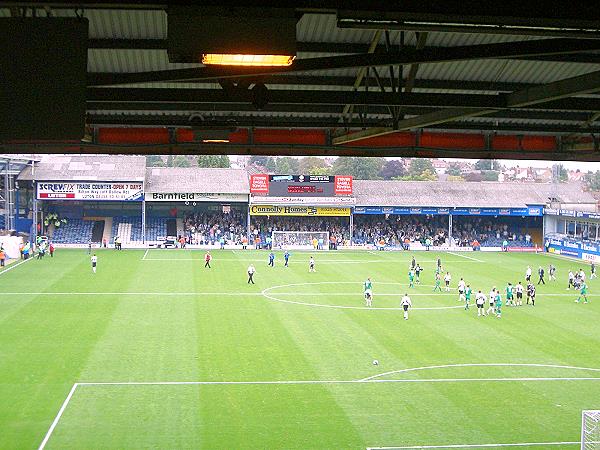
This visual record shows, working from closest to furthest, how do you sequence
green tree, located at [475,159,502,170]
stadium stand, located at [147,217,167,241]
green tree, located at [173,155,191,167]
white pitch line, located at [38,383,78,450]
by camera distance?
white pitch line, located at [38,383,78,450] < stadium stand, located at [147,217,167,241] < green tree, located at [173,155,191,167] < green tree, located at [475,159,502,170]

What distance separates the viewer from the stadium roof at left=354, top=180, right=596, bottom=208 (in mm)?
75019

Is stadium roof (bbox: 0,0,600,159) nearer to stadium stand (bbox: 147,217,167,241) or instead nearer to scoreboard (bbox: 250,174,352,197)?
scoreboard (bbox: 250,174,352,197)

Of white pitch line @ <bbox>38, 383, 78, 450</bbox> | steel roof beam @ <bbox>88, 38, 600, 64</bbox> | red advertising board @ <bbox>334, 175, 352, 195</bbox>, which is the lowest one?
white pitch line @ <bbox>38, 383, 78, 450</bbox>

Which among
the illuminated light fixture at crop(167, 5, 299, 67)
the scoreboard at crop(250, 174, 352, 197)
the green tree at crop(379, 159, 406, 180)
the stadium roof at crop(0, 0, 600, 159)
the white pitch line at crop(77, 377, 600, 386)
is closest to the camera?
the illuminated light fixture at crop(167, 5, 299, 67)

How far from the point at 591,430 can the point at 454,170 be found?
451 feet

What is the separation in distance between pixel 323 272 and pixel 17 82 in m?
45.4

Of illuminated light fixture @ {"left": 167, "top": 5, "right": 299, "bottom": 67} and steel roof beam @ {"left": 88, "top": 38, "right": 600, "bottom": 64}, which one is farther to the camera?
steel roof beam @ {"left": 88, "top": 38, "right": 600, "bottom": 64}

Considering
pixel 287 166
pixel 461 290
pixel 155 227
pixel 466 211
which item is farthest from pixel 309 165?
pixel 461 290

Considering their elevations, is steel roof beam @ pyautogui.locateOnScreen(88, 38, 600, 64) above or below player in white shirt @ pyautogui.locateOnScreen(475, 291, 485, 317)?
above

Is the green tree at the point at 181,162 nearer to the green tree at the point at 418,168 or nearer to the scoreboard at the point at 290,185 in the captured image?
the green tree at the point at 418,168

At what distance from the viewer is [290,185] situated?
239ft

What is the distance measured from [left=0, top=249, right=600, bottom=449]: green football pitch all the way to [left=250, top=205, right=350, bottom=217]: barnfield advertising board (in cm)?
2687

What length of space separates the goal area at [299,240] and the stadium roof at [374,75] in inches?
2108

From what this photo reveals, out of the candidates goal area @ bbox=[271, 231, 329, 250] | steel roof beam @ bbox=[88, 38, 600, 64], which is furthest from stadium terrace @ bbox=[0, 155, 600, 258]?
steel roof beam @ bbox=[88, 38, 600, 64]
